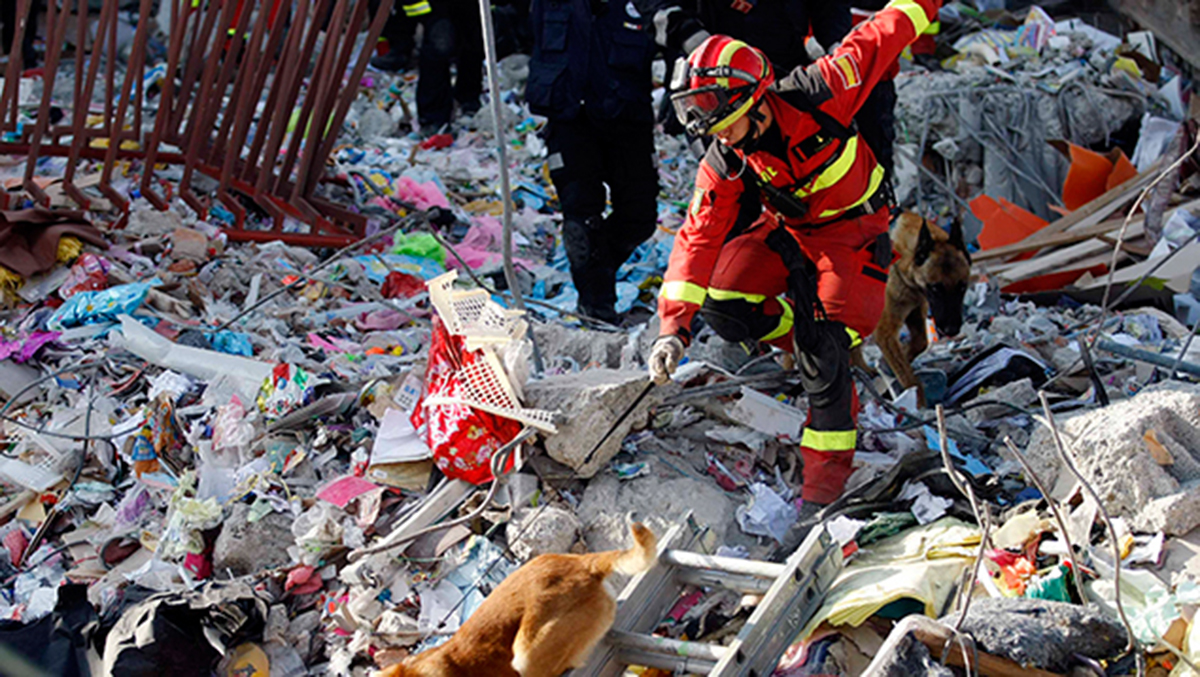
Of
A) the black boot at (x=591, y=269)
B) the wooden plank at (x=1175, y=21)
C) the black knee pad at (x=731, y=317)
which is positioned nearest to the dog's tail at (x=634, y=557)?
the black knee pad at (x=731, y=317)

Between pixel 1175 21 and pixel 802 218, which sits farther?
pixel 1175 21

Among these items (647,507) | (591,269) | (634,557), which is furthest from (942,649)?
(591,269)

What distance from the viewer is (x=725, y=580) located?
3.09 metres

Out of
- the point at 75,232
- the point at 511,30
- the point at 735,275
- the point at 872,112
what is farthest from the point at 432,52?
the point at 735,275

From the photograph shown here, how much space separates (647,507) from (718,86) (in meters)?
1.43

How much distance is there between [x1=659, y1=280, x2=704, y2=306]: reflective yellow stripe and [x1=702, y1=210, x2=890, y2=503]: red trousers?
0.24 metres

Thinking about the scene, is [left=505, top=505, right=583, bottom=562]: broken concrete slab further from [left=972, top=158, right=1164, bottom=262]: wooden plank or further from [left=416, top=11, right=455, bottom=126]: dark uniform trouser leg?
[left=416, top=11, right=455, bottom=126]: dark uniform trouser leg

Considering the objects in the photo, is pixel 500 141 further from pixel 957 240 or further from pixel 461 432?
pixel 957 240

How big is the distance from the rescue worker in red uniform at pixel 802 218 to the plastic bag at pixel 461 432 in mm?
584

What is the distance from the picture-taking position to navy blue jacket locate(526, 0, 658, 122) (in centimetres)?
532

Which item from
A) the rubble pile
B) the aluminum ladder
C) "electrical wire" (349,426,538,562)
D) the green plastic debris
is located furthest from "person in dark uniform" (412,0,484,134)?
the aluminum ladder

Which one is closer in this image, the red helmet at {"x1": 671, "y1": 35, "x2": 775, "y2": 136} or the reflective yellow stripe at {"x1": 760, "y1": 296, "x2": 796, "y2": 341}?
the red helmet at {"x1": 671, "y1": 35, "x2": 775, "y2": 136}

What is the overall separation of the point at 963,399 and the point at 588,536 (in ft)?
6.49

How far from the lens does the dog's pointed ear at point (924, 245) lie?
4.61 meters
